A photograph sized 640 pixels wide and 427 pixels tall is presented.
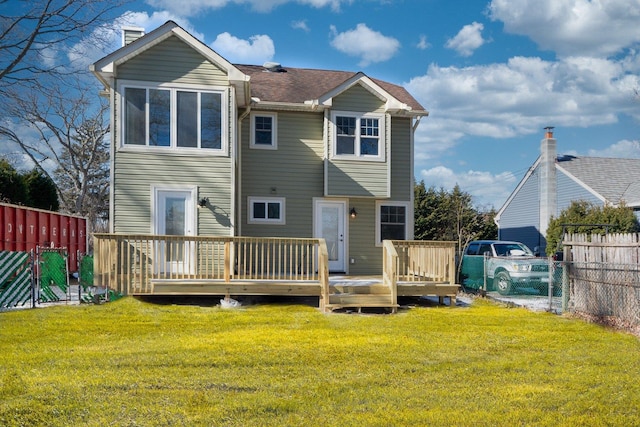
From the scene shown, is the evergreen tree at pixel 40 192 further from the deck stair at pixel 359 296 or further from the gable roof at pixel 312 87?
the deck stair at pixel 359 296

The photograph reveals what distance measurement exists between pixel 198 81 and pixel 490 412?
10.2 m

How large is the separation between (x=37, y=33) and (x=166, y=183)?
1077 centimetres

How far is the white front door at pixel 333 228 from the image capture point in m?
15.5

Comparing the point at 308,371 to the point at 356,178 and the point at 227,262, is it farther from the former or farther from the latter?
the point at 356,178

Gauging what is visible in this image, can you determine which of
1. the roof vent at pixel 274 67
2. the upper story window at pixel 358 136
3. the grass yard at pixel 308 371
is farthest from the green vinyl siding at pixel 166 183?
the roof vent at pixel 274 67

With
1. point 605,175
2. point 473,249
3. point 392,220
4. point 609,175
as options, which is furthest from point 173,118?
point 609,175

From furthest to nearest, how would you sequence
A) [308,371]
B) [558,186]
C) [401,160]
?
[558,186]
[401,160]
[308,371]

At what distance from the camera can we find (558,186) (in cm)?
2794

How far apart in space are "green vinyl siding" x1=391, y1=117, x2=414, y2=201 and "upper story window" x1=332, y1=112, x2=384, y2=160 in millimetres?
951

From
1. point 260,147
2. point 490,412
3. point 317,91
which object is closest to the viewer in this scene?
point 490,412

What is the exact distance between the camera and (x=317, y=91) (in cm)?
1634

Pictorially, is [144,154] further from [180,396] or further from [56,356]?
[180,396]

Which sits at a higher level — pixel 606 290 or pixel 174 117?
pixel 174 117

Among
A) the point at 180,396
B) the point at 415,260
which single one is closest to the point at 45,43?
the point at 415,260
